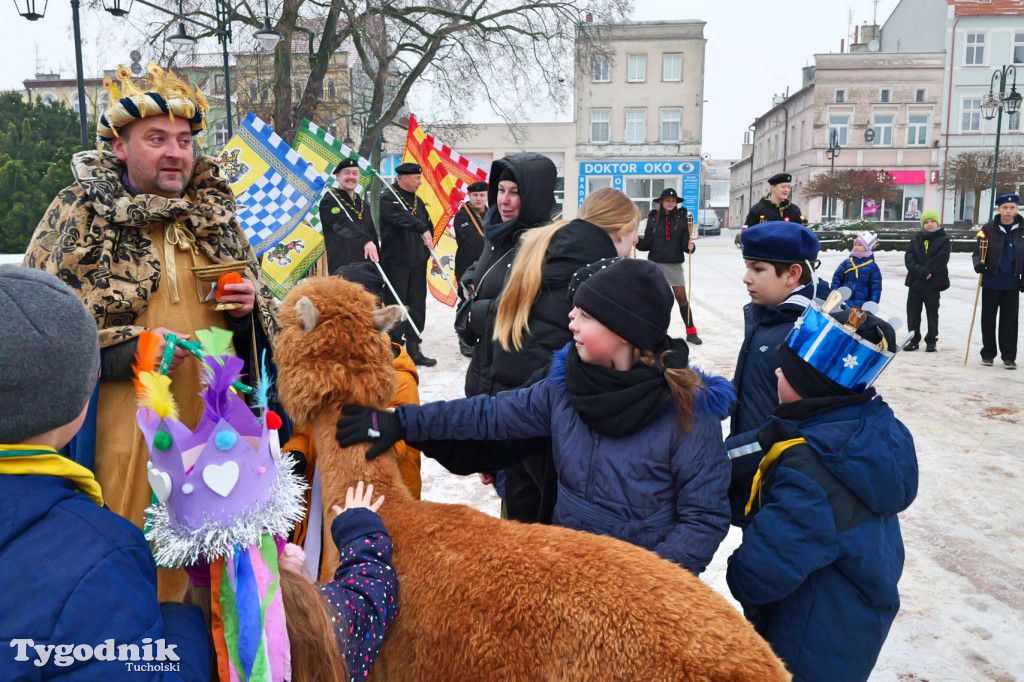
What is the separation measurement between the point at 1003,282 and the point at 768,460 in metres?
8.57

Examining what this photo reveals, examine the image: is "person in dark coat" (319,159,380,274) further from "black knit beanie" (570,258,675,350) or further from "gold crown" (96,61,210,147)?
"black knit beanie" (570,258,675,350)

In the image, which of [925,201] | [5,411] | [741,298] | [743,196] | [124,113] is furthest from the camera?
[743,196]

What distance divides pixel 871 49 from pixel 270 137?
2807 inches

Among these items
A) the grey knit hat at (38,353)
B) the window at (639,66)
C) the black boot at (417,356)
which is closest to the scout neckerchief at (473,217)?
the black boot at (417,356)

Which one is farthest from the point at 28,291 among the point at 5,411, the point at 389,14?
the point at 389,14

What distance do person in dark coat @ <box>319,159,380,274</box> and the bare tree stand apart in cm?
4371

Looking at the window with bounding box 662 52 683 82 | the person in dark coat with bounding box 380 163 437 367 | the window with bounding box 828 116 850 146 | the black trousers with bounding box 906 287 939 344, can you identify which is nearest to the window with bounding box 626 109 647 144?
the window with bounding box 662 52 683 82

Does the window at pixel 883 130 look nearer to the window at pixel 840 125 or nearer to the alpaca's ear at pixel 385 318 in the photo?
the window at pixel 840 125

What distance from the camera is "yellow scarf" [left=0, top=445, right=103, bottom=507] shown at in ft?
3.34

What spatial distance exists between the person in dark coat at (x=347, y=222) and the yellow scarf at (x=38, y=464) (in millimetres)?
6541

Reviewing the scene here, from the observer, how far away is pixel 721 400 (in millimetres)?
1979

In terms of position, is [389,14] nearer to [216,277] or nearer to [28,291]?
[216,277]

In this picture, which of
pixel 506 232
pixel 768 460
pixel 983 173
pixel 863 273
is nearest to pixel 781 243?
pixel 506 232

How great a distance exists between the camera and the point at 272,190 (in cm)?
589
